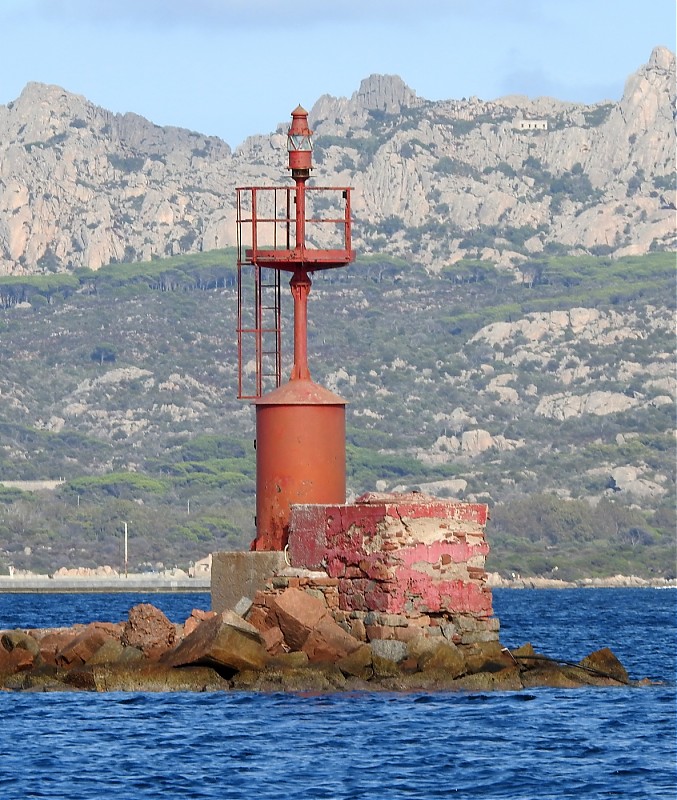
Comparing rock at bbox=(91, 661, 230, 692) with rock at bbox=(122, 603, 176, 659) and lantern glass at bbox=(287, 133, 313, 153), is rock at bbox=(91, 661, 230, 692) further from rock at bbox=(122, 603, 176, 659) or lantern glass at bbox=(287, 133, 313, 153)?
lantern glass at bbox=(287, 133, 313, 153)

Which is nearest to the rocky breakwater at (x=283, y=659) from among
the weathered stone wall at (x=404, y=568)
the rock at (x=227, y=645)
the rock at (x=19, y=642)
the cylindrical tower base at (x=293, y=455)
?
the rock at (x=227, y=645)

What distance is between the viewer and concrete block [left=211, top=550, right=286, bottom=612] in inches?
1246

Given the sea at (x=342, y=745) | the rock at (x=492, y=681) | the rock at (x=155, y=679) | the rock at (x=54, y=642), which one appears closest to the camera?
the sea at (x=342, y=745)

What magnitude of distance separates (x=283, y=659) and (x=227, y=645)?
884 mm

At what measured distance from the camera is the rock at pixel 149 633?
105 ft

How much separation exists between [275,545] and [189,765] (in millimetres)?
7238

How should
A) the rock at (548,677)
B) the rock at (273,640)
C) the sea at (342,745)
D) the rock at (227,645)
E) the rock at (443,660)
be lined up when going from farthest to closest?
the rock at (548,677), the rock at (273,640), the rock at (443,660), the rock at (227,645), the sea at (342,745)

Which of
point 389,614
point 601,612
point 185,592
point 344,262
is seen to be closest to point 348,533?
point 389,614

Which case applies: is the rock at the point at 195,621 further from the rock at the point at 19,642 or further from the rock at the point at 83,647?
the rock at the point at 19,642

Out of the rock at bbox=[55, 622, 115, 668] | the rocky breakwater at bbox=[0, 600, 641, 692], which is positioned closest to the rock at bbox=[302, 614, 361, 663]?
the rocky breakwater at bbox=[0, 600, 641, 692]

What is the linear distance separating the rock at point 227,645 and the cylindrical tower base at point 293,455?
2.47 m

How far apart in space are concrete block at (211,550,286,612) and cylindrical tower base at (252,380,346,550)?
462 millimetres

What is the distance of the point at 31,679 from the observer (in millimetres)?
32156

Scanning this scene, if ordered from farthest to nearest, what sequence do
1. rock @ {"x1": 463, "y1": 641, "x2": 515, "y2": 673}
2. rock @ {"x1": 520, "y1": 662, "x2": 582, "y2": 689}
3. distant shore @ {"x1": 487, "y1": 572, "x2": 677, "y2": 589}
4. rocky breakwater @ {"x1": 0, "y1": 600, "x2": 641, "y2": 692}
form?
distant shore @ {"x1": 487, "y1": 572, "x2": 677, "y2": 589}
rock @ {"x1": 520, "y1": 662, "x2": 582, "y2": 689}
rock @ {"x1": 463, "y1": 641, "x2": 515, "y2": 673}
rocky breakwater @ {"x1": 0, "y1": 600, "x2": 641, "y2": 692}
